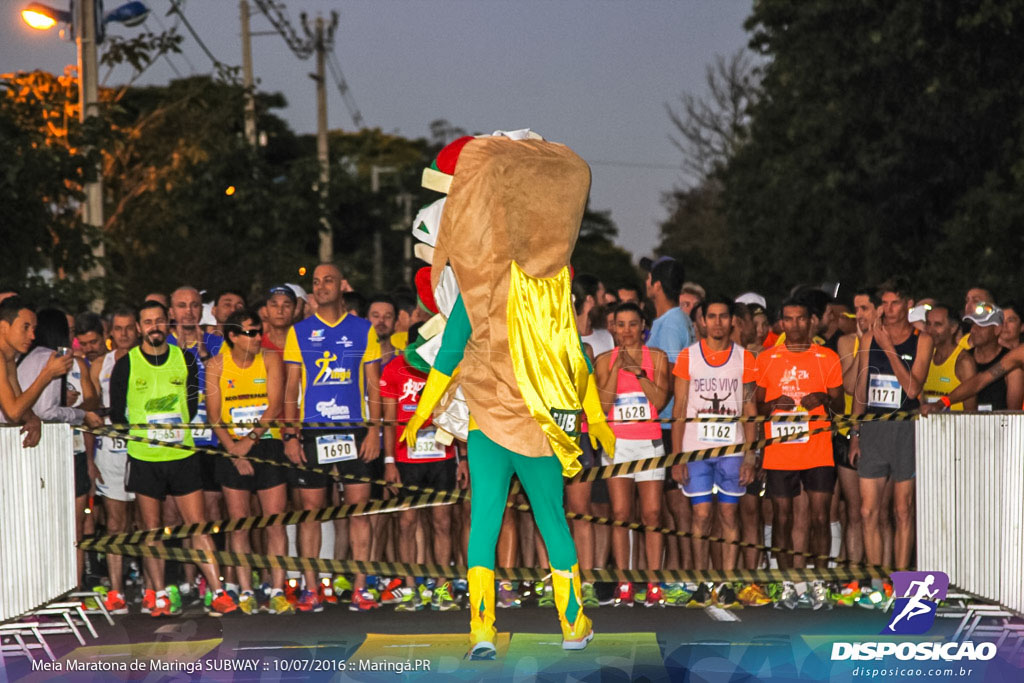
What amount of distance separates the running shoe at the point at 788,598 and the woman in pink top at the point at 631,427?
792 millimetres

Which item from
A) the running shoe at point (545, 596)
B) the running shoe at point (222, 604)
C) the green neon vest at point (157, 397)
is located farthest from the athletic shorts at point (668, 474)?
the green neon vest at point (157, 397)

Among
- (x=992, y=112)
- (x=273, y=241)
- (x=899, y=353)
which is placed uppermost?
(x=992, y=112)

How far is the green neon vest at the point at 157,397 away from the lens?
30.8 feet

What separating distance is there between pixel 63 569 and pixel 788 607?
4.51m

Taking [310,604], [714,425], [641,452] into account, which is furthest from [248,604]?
[714,425]

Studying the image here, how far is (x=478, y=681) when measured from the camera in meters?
6.92

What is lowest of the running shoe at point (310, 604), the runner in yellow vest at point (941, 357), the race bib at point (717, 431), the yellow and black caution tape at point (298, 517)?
the running shoe at point (310, 604)

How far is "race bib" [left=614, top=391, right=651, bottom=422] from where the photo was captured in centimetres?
946

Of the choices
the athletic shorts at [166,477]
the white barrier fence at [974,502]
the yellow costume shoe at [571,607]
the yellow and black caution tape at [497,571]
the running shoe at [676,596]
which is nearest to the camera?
the yellow costume shoe at [571,607]

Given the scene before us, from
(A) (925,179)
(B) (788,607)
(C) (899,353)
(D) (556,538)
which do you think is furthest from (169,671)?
(A) (925,179)

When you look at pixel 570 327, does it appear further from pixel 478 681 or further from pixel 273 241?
pixel 273 241

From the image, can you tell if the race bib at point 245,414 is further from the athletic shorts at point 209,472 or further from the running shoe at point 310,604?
the running shoe at point 310,604

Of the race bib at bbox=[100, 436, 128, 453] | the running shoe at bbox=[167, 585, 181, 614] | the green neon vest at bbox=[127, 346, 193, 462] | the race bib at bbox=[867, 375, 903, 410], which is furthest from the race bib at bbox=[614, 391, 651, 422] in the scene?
the race bib at bbox=[100, 436, 128, 453]

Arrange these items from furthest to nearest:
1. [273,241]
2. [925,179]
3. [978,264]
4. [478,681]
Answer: [925,179]
[273,241]
[978,264]
[478,681]
